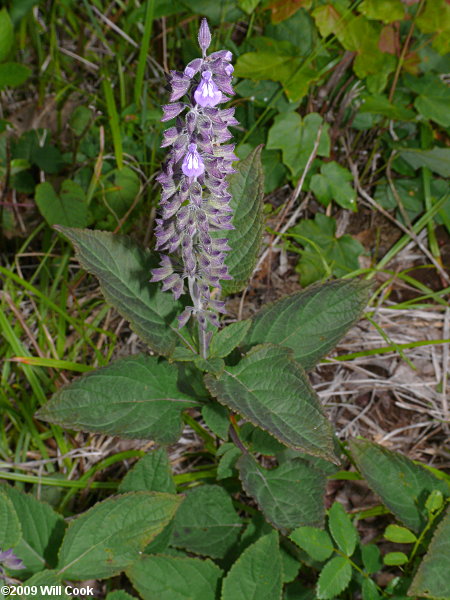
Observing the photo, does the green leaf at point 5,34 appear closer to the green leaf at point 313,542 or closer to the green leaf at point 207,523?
the green leaf at point 207,523

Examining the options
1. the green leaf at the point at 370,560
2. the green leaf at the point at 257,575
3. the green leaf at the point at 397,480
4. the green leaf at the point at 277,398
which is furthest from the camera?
the green leaf at the point at 397,480

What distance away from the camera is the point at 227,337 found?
233cm

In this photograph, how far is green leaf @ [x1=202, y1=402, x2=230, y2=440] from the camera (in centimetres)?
246

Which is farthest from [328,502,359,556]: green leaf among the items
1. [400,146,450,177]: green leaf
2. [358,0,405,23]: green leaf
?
[358,0,405,23]: green leaf

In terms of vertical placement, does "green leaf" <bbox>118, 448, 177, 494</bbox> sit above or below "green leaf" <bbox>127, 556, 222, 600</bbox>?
above

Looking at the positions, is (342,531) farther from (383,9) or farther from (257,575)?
(383,9)

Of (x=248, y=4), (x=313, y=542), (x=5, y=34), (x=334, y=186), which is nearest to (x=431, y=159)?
(x=334, y=186)

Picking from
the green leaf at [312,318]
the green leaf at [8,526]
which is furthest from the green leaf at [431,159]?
the green leaf at [8,526]

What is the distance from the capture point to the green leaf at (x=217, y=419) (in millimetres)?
2463

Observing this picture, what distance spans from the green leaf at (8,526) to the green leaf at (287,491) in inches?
33.5

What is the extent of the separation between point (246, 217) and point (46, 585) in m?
1.52

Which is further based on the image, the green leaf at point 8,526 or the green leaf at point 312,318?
the green leaf at point 312,318

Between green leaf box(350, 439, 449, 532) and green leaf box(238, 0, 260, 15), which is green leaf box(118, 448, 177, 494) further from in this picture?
green leaf box(238, 0, 260, 15)

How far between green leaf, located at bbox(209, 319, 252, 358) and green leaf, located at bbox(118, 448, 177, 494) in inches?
24.2
